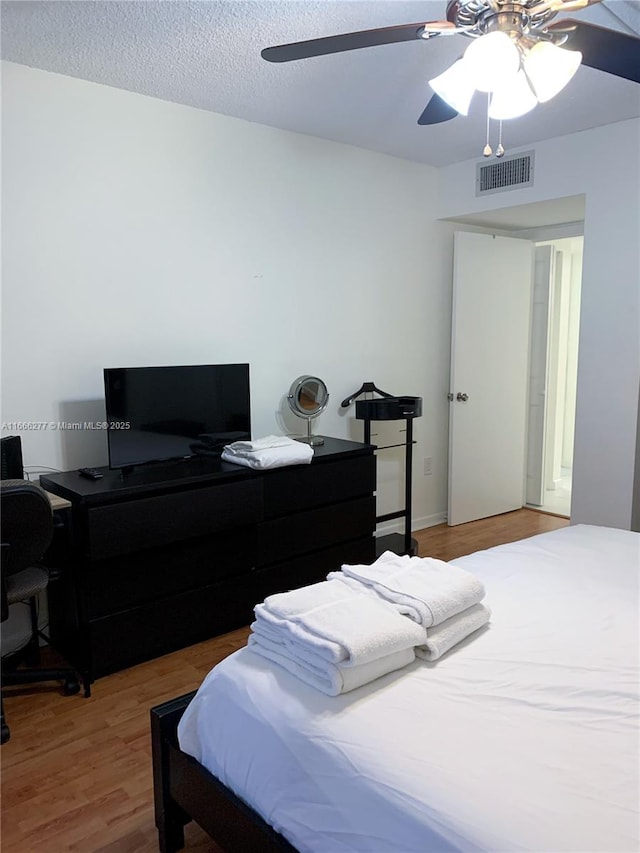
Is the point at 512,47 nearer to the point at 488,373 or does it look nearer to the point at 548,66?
the point at 548,66

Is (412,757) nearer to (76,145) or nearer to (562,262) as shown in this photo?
Answer: (76,145)

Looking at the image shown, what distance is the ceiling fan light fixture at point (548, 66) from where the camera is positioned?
178cm

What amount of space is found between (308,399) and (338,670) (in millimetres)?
2303

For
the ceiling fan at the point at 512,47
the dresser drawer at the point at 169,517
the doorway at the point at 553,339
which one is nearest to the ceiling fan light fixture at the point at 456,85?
the ceiling fan at the point at 512,47

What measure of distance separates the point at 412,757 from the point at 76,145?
277cm

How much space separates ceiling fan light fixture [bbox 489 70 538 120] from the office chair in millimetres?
1920

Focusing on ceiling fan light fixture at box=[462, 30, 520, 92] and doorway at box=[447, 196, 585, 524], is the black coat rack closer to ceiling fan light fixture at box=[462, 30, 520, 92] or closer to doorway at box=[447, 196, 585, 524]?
doorway at box=[447, 196, 585, 524]

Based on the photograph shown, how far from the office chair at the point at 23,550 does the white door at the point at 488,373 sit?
292 cm

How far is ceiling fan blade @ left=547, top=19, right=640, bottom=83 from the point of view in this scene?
5.51 feet

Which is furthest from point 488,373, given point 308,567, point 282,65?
point 282,65

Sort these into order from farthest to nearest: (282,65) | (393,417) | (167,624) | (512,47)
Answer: (393,417) < (167,624) < (282,65) < (512,47)

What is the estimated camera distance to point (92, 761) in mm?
2129

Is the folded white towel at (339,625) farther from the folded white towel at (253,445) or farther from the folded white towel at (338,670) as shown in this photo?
the folded white towel at (253,445)

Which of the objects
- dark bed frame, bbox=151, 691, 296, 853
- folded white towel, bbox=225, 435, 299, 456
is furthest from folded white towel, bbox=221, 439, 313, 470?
dark bed frame, bbox=151, 691, 296, 853
